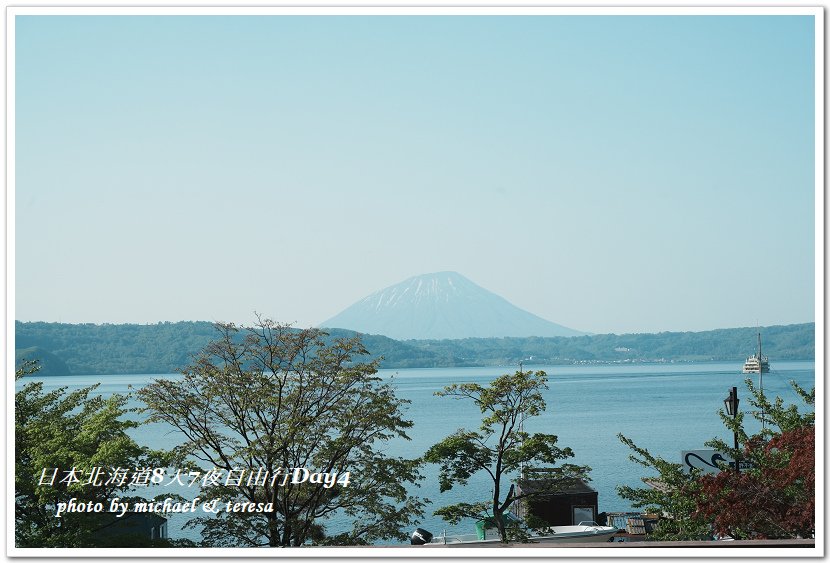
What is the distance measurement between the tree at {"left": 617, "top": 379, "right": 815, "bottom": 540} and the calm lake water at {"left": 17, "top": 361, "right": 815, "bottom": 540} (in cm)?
267

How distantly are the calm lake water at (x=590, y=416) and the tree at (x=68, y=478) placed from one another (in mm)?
597

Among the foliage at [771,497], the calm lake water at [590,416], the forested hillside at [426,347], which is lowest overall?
the calm lake water at [590,416]

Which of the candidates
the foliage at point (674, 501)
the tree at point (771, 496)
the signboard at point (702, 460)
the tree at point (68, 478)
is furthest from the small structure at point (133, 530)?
the signboard at point (702, 460)

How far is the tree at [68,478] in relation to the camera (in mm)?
6293

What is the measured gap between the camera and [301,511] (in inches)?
262

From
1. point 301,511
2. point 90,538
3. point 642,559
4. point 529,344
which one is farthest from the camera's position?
point 529,344

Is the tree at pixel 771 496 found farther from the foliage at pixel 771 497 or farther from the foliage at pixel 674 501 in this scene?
the foliage at pixel 674 501

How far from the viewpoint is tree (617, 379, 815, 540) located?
17.4ft

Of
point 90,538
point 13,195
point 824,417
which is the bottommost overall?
point 90,538

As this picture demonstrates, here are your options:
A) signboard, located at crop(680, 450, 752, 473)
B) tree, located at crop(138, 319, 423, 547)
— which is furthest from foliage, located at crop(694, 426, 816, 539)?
tree, located at crop(138, 319, 423, 547)

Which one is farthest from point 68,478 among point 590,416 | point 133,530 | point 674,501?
point 590,416
